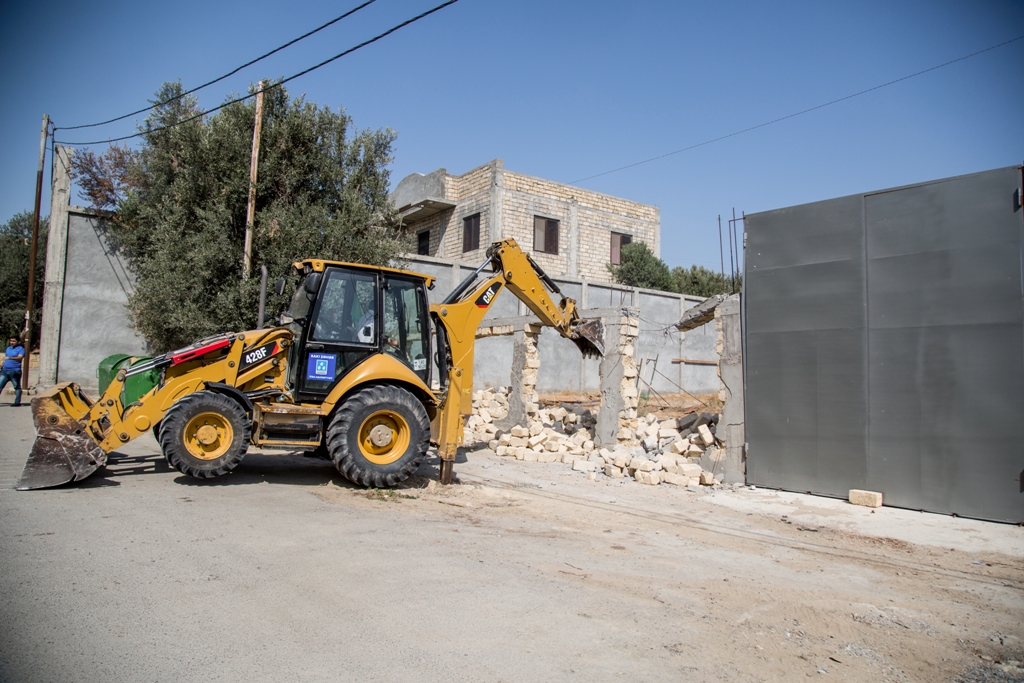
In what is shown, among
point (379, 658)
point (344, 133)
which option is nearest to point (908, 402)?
point (379, 658)

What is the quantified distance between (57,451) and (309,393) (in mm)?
2609

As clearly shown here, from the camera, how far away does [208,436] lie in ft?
23.7

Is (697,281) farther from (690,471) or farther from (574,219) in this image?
(690,471)

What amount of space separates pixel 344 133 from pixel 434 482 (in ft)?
33.4

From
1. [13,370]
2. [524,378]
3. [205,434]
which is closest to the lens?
[205,434]

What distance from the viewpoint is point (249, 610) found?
411 centimetres

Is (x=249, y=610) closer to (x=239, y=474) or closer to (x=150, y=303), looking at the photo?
(x=239, y=474)

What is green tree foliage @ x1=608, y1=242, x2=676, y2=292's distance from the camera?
28.4 meters

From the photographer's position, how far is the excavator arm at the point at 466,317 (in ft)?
28.1

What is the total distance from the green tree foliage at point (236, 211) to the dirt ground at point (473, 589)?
6.70 m

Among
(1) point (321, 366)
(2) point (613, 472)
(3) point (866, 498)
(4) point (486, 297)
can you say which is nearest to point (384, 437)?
(1) point (321, 366)

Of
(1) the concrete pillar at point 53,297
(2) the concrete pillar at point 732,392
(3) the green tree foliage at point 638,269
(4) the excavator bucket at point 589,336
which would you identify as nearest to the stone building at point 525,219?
(3) the green tree foliage at point 638,269

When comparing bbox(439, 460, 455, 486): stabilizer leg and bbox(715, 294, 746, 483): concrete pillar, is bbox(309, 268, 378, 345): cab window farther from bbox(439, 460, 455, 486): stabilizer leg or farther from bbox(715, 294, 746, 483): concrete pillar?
bbox(715, 294, 746, 483): concrete pillar

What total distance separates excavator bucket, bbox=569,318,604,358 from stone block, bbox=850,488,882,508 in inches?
191
